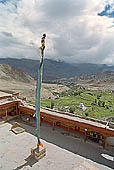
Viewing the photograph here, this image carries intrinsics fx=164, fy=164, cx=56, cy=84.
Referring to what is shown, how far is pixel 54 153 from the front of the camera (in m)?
7.76

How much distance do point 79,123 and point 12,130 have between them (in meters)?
4.08

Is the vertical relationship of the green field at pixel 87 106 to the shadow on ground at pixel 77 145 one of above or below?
below

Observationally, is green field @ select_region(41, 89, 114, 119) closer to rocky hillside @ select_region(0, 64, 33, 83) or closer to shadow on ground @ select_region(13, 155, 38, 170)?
shadow on ground @ select_region(13, 155, 38, 170)

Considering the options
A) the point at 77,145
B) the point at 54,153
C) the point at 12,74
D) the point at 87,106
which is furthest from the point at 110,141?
the point at 12,74

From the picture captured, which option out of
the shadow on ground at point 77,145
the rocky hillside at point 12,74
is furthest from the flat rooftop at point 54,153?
the rocky hillside at point 12,74

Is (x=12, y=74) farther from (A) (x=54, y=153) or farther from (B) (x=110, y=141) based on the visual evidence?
(B) (x=110, y=141)

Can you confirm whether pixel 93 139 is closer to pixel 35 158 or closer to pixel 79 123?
pixel 79 123

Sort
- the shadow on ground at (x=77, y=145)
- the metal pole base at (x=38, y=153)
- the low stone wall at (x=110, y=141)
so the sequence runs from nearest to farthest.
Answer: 1. the metal pole base at (x=38, y=153)
2. the shadow on ground at (x=77, y=145)
3. the low stone wall at (x=110, y=141)

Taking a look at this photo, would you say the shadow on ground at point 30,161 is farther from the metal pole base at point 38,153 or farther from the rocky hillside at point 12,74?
the rocky hillside at point 12,74

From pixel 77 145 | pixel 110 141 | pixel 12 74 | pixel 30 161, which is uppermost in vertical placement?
pixel 12 74

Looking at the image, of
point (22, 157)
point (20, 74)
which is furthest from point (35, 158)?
point (20, 74)

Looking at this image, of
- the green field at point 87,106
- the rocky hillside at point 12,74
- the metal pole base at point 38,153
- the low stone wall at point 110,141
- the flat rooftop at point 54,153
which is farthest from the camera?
the rocky hillside at point 12,74

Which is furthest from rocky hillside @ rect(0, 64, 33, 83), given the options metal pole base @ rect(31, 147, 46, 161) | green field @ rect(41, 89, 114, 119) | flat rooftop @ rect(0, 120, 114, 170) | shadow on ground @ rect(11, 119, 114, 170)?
metal pole base @ rect(31, 147, 46, 161)

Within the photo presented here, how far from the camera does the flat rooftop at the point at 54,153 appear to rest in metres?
6.86
